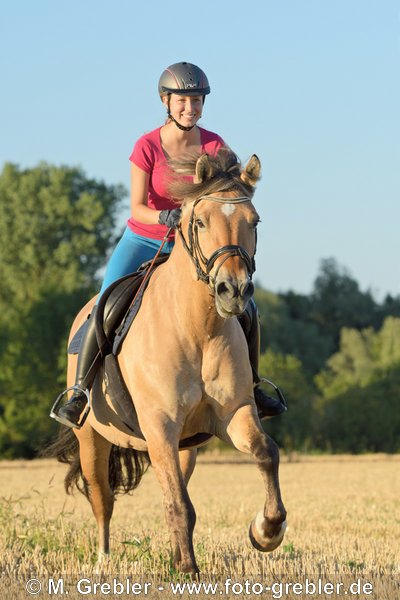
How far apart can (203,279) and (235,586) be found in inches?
77.6

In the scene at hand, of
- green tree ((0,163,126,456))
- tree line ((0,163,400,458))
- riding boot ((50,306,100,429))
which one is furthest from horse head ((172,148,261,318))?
green tree ((0,163,126,456))

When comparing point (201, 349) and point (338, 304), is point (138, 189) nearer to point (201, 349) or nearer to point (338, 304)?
point (201, 349)

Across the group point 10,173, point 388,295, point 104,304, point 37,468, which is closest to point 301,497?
point 104,304

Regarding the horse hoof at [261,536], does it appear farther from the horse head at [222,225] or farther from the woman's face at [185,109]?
the woman's face at [185,109]

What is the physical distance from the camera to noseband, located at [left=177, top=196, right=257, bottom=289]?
265 inches

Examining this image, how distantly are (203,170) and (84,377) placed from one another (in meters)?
2.30

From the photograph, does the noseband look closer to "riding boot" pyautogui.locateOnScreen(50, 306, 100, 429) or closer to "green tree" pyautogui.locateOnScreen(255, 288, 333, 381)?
"riding boot" pyautogui.locateOnScreen(50, 306, 100, 429)

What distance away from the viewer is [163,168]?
27.4ft

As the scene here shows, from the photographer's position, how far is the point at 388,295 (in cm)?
7319

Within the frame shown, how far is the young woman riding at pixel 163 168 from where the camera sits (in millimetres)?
8234

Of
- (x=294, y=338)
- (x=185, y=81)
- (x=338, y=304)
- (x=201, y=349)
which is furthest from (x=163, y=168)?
(x=338, y=304)

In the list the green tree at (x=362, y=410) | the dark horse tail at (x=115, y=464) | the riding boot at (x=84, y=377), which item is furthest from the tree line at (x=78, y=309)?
the riding boot at (x=84, y=377)

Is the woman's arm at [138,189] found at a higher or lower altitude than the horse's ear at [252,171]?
higher

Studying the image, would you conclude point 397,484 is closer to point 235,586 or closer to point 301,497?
point 301,497
